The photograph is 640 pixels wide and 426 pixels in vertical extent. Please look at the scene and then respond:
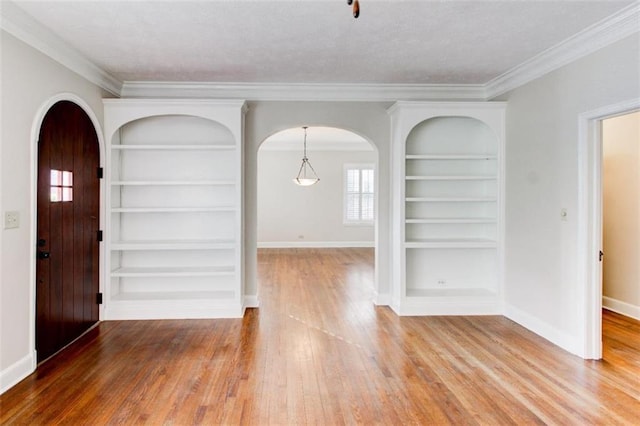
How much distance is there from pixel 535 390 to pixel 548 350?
929 mm

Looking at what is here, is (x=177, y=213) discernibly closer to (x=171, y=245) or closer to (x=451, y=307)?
(x=171, y=245)

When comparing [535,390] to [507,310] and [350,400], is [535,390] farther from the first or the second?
[507,310]

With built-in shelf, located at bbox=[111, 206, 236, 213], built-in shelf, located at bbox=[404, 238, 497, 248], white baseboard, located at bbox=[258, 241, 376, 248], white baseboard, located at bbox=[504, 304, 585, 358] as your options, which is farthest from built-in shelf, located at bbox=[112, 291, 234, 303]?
white baseboard, located at bbox=[258, 241, 376, 248]

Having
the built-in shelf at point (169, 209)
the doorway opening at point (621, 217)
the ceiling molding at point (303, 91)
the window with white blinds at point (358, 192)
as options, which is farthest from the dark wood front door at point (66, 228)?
the window with white blinds at point (358, 192)

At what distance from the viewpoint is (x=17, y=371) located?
2.90m

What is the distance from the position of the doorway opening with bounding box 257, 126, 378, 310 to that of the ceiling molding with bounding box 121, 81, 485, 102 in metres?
5.52

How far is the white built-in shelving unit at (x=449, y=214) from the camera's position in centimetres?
466

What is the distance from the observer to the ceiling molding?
4.65 m

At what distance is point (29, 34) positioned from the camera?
2996mm

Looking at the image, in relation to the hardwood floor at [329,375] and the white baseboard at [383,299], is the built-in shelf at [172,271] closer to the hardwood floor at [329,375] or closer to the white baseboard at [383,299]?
the hardwood floor at [329,375]

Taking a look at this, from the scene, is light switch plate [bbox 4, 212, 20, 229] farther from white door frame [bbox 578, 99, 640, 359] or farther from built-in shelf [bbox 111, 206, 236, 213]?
white door frame [bbox 578, 99, 640, 359]

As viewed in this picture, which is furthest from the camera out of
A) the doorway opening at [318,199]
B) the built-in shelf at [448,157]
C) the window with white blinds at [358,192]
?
the window with white blinds at [358,192]

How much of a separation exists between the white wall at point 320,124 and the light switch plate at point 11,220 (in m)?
2.35

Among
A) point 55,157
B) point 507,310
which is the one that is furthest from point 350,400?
point 55,157
